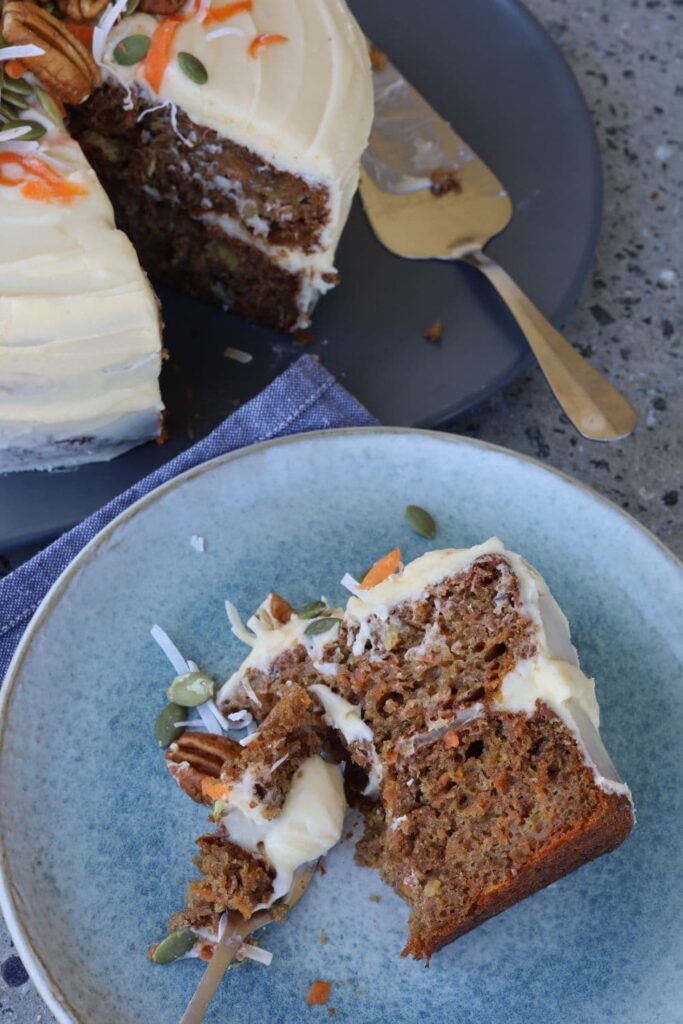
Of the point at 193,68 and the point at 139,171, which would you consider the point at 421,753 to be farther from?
the point at 139,171

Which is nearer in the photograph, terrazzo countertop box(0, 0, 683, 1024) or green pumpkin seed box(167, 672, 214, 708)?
green pumpkin seed box(167, 672, 214, 708)

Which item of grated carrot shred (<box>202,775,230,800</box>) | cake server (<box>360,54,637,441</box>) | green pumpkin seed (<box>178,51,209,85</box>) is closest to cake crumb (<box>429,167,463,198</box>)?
cake server (<box>360,54,637,441</box>)

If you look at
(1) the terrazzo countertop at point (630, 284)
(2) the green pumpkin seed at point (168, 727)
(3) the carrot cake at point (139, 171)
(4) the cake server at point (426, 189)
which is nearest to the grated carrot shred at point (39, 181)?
(3) the carrot cake at point (139, 171)

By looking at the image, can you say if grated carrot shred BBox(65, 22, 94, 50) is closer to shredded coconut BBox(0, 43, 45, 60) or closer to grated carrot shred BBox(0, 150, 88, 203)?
shredded coconut BBox(0, 43, 45, 60)

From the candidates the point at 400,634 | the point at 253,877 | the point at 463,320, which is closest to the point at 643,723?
the point at 400,634

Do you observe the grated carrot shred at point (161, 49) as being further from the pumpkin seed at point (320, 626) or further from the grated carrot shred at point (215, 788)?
the grated carrot shred at point (215, 788)

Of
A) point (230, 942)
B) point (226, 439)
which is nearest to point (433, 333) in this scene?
point (226, 439)
